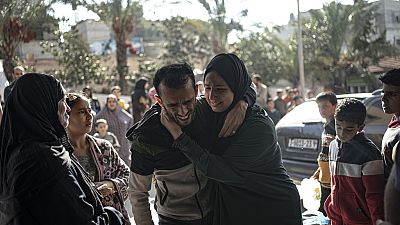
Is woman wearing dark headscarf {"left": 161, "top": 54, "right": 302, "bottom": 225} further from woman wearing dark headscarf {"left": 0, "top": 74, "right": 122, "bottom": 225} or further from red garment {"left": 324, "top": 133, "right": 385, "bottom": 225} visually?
red garment {"left": 324, "top": 133, "right": 385, "bottom": 225}

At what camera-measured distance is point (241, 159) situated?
2.50 meters

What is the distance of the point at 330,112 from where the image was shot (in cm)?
489

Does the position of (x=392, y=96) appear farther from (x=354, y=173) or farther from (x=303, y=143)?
(x=303, y=143)

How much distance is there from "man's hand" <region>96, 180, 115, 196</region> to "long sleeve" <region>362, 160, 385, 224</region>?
1563mm

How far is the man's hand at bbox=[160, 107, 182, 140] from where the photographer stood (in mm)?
2504

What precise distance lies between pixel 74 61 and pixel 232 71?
17.6 m

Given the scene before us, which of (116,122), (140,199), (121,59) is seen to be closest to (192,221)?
(140,199)

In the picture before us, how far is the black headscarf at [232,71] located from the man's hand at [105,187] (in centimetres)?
104

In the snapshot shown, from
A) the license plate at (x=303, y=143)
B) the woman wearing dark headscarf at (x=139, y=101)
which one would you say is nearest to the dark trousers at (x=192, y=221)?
the license plate at (x=303, y=143)

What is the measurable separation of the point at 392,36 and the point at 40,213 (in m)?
9.24

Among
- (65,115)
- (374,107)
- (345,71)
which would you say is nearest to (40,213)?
(65,115)

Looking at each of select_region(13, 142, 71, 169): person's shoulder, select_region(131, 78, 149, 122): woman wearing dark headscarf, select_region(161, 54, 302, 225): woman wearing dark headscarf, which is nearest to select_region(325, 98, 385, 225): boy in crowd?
select_region(161, 54, 302, 225): woman wearing dark headscarf

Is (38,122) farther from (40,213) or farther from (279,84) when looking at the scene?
(279,84)

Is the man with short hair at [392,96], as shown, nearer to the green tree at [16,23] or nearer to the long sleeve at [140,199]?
the long sleeve at [140,199]
